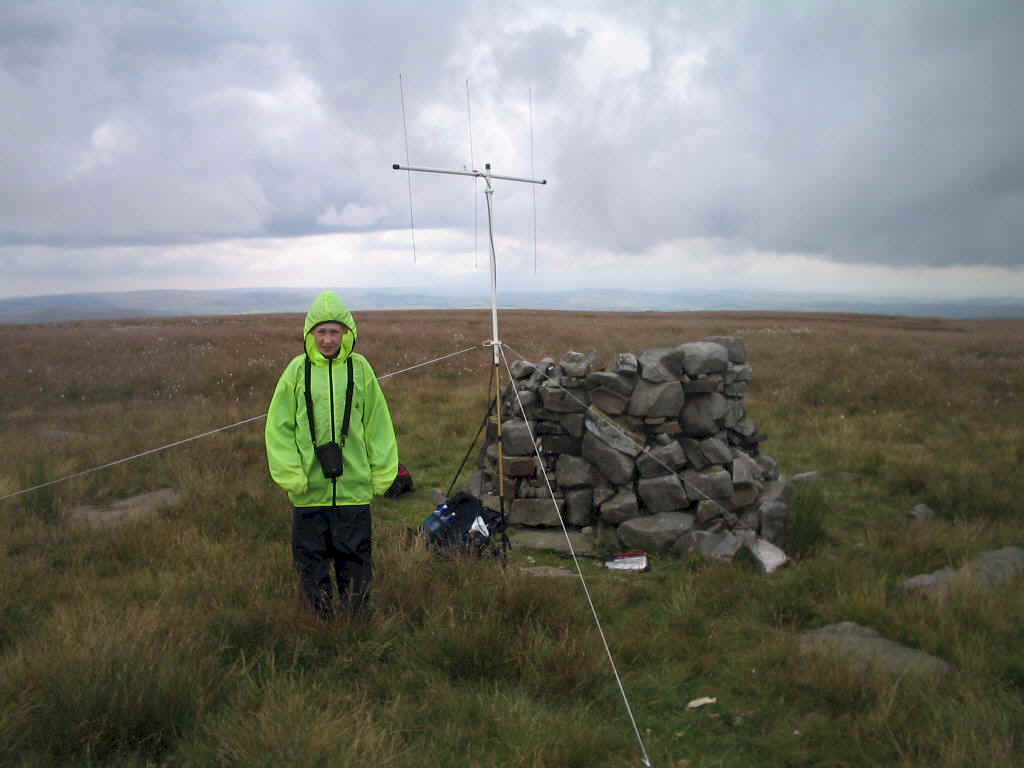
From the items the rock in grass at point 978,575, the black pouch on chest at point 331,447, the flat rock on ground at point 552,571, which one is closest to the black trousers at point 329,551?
the black pouch on chest at point 331,447

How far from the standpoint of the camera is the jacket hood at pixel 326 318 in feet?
13.6

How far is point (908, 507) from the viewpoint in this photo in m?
7.72

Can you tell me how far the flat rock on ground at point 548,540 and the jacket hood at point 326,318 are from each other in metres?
3.29

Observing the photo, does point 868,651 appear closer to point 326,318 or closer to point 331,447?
point 331,447

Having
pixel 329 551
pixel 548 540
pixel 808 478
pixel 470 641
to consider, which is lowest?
pixel 548 540

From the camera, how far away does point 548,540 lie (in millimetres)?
6824

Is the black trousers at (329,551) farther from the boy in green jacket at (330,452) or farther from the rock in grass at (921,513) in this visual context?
the rock in grass at (921,513)

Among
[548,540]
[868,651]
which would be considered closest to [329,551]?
[548,540]

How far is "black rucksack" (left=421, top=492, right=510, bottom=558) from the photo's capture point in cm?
554

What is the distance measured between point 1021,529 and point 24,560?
9.08 metres

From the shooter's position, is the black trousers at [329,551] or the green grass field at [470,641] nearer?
A: the green grass field at [470,641]

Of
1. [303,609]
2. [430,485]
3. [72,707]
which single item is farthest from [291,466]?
[430,485]

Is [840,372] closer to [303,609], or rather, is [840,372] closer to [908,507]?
[908,507]

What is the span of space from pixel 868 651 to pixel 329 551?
356 cm
